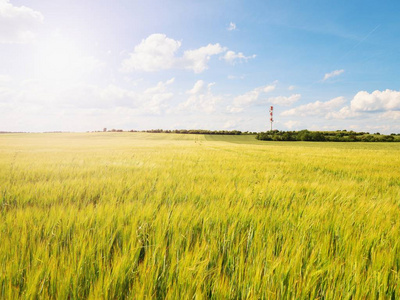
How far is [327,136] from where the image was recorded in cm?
5919

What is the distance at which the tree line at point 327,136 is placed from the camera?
175ft

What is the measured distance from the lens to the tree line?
53.3m

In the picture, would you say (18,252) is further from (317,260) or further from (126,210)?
(317,260)

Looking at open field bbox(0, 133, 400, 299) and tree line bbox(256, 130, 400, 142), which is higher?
tree line bbox(256, 130, 400, 142)

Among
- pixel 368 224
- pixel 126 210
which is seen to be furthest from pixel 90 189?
pixel 368 224

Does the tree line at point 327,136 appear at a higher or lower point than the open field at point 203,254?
higher

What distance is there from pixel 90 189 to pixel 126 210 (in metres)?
1.49

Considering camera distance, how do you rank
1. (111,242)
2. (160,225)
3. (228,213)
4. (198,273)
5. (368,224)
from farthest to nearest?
1. (228,213)
2. (368,224)
3. (160,225)
4. (111,242)
5. (198,273)

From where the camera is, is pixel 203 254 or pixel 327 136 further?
pixel 327 136

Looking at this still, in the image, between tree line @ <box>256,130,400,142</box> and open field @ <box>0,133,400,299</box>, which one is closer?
open field @ <box>0,133,400,299</box>

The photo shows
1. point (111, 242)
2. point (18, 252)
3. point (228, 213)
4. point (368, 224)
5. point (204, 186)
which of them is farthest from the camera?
point (204, 186)

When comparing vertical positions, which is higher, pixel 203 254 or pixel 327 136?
pixel 327 136

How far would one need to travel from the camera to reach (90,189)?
3268 millimetres

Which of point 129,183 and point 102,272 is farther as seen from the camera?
A: point 129,183
